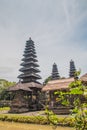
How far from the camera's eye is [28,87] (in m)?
31.2

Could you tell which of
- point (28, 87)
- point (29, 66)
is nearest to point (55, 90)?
point (28, 87)

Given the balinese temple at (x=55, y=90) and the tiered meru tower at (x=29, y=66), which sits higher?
the tiered meru tower at (x=29, y=66)

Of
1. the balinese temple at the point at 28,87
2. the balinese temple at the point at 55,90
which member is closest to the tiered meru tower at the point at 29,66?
the balinese temple at the point at 28,87

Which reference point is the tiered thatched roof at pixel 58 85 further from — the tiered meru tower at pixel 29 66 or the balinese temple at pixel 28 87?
the tiered meru tower at pixel 29 66

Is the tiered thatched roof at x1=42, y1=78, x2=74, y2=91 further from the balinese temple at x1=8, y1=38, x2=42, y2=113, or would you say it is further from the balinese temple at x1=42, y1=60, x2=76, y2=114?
the balinese temple at x1=8, y1=38, x2=42, y2=113

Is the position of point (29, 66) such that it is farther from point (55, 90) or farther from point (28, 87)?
point (55, 90)

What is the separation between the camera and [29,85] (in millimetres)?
Answer: 31922

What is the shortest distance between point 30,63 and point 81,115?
37.3 meters

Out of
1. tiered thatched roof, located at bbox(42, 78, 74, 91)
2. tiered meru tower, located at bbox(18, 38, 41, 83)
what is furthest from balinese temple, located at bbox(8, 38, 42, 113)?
tiered thatched roof, located at bbox(42, 78, 74, 91)

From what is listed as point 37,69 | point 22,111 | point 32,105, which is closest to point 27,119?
point 22,111

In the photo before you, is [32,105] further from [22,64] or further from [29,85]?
[22,64]

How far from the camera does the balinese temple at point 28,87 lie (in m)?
28.1

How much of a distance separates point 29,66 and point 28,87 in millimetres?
8585

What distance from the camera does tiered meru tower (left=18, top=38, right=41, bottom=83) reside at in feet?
120
